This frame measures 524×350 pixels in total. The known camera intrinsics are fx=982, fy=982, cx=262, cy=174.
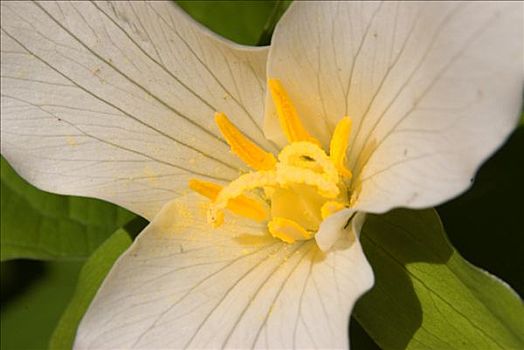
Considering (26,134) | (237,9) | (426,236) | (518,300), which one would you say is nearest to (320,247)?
(426,236)

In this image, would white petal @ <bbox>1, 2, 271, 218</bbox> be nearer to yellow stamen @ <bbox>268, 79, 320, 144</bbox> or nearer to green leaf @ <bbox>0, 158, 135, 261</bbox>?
yellow stamen @ <bbox>268, 79, 320, 144</bbox>

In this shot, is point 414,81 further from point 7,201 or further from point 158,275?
point 7,201

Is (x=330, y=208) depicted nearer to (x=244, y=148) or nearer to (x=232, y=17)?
(x=244, y=148)

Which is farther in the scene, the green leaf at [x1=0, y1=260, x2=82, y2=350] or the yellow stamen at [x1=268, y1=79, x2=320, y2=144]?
the green leaf at [x1=0, y1=260, x2=82, y2=350]

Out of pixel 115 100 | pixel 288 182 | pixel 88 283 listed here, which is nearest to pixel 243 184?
pixel 288 182

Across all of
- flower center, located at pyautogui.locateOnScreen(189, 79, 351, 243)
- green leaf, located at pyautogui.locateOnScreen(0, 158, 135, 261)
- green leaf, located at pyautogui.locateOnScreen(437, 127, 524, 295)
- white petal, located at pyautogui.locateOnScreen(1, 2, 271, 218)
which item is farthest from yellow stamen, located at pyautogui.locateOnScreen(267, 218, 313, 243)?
green leaf, located at pyautogui.locateOnScreen(0, 158, 135, 261)

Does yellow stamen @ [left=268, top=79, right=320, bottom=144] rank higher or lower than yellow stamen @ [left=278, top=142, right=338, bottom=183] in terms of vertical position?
higher

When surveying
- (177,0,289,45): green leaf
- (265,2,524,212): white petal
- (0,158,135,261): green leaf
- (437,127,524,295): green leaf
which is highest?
(265,2,524,212): white petal
